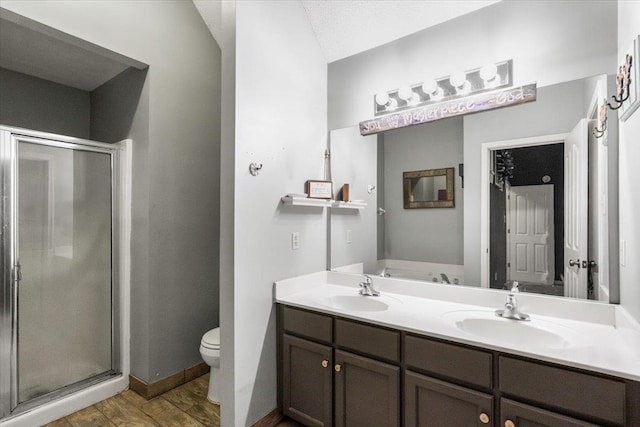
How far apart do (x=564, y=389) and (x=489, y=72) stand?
5.20ft

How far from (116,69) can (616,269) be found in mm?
3558

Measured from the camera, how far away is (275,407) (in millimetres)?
1988

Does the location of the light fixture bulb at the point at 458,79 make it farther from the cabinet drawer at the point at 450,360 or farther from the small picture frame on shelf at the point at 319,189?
the cabinet drawer at the point at 450,360

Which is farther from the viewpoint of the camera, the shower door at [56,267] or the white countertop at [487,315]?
the shower door at [56,267]

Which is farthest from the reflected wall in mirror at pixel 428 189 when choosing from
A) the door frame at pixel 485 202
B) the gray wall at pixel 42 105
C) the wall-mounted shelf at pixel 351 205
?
the gray wall at pixel 42 105

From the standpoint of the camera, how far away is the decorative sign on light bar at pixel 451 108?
172cm

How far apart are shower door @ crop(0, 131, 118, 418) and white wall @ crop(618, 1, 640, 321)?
10.0 feet

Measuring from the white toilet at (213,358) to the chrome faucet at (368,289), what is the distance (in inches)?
42.0

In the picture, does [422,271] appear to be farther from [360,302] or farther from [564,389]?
[564,389]

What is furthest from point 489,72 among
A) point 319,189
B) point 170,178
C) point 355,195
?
point 170,178

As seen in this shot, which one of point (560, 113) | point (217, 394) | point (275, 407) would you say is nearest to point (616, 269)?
point (560, 113)

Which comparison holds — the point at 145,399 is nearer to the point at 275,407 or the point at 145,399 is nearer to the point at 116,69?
the point at 275,407

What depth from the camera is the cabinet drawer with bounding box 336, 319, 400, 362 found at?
59.5 inches

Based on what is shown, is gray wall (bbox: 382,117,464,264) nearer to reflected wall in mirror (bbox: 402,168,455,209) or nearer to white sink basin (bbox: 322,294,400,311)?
reflected wall in mirror (bbox: 402,168,455,209)
